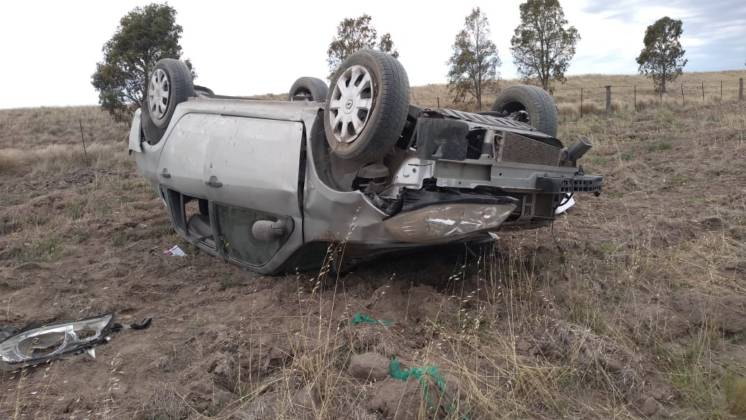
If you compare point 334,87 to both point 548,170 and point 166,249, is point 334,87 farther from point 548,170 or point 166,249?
point 166,249

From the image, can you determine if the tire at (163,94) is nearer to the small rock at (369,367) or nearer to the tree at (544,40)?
the small rock at (369,367)

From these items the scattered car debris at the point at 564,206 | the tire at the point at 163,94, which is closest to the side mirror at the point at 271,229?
the scattered car debris at the point at 564,206

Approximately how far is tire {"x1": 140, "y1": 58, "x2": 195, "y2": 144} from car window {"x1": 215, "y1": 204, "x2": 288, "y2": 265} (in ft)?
5.05

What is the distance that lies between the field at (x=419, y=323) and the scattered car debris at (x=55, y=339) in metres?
0.07

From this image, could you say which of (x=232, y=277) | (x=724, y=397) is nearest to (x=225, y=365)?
(x=232, y=277)

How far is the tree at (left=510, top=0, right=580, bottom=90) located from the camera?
2291 centimetres

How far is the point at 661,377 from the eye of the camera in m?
3.17

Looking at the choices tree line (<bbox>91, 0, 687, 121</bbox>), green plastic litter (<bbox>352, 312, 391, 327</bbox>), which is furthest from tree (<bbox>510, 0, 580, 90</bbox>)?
green plastic litter (<bbox>352, 312, 391, 327</bbox>)

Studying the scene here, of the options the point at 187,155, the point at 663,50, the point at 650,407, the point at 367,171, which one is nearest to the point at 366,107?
the point at 367,171

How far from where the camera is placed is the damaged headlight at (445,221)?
11.9 feet

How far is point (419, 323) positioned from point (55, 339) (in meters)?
2.52

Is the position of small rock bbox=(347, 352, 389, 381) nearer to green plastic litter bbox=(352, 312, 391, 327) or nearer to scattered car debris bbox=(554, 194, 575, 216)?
green plastic litter bbox=(352, 312, 391, 327)

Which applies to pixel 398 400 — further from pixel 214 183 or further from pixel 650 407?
pixel 214 183

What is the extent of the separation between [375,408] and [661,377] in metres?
1.64
